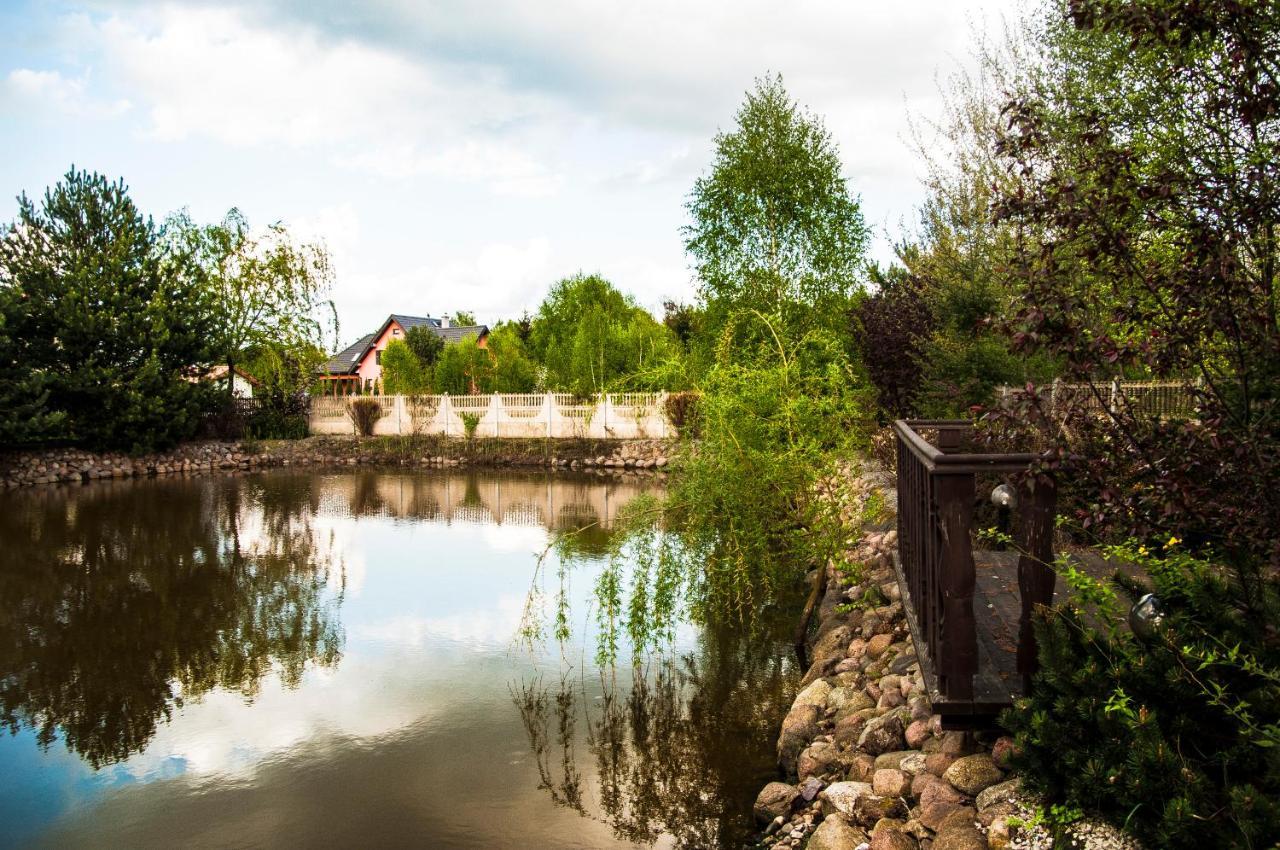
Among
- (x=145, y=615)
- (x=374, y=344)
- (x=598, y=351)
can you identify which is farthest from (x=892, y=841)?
(x=374, y=344)

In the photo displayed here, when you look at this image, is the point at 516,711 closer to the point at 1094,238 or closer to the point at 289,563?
the point at 1094,238

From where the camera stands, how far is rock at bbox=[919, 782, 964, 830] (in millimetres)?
3691

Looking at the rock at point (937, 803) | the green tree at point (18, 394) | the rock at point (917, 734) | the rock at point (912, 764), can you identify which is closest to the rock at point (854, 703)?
the rock at point (917, 734)

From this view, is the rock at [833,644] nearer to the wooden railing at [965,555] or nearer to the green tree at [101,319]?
the wooden railing at [965,555]

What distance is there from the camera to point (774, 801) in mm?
4816

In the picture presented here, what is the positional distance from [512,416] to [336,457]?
6.10 m

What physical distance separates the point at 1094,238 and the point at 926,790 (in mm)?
2496

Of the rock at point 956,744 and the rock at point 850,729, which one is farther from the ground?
the rock at point 956,744

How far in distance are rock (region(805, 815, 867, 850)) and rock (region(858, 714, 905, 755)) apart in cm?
61

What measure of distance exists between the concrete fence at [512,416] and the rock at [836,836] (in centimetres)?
2285

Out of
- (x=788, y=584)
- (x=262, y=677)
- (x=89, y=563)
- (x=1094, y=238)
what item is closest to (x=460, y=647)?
(x=262, y=677)

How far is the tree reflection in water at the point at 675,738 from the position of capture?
5.11 m

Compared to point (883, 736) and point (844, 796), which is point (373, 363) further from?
point (844, 796)

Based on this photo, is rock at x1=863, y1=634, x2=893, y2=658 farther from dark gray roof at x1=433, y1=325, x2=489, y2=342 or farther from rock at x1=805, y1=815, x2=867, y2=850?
dark gray roof at x1=433, y1=325, x2=489, y2=342
